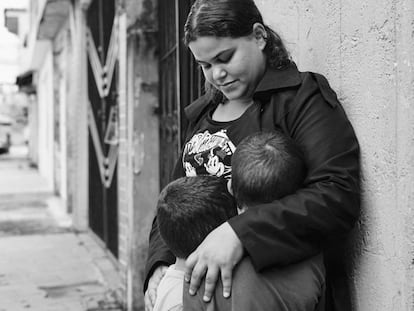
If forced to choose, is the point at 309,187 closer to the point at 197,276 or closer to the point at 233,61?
the point at 197,276

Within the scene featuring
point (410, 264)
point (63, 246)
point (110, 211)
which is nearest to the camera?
point (410, 264)

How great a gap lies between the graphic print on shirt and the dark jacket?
0.48ft

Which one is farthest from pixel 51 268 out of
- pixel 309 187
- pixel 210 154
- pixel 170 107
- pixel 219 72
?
pixel 309 187

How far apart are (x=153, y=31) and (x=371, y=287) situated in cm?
341

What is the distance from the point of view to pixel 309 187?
1599 millimetres

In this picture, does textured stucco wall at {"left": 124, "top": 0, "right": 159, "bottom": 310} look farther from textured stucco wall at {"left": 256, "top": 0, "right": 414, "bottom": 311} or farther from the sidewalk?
textured stucco wall at {"left": 256, "top": 0, "right": 414, "bottom": 311}

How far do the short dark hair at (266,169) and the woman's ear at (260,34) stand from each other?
42 cm

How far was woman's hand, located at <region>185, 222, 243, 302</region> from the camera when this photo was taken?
5.03 feet

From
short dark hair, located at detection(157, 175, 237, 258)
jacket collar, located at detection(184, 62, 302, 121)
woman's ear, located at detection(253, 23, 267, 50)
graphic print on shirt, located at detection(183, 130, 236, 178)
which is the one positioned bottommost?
short dark hair, located at detection(157, 175, 237, 258)

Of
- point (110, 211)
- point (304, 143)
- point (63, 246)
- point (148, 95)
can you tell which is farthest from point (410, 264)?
point (63, 246)

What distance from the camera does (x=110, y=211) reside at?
679cm

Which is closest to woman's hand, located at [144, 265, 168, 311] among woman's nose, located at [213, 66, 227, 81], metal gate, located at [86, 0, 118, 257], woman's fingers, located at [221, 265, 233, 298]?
woman's fingers, located at [221, 265, 233, 298]

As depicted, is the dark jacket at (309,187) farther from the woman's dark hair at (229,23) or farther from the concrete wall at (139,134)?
the concrete wall at (139,134)

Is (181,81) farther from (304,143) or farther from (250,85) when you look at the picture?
(304,143)
